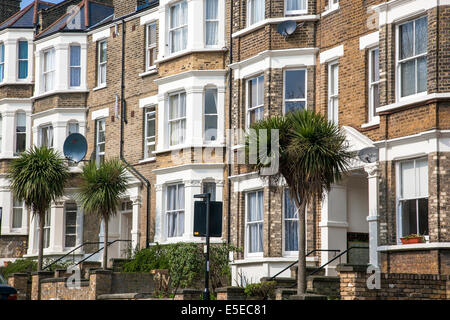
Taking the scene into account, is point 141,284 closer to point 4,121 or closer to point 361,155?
point 361,155

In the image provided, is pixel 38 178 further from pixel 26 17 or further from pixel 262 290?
pixel 262 290

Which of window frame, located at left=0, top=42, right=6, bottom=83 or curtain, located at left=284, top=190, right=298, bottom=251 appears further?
window frame, located at left=0, top=42, right=6, bottom=83

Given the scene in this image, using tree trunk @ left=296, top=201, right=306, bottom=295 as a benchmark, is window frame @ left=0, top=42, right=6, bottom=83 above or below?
above

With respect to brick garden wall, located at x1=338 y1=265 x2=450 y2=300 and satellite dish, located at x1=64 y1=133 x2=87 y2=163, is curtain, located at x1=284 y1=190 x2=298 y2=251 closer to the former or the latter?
brick garden wall, located at x1=338 y1=265 x2=450 y2=300

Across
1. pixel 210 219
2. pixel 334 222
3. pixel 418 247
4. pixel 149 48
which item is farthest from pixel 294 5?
pixel 418 247

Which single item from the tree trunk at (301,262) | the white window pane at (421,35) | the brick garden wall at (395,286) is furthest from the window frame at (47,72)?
the brick garden wall at (395,286)

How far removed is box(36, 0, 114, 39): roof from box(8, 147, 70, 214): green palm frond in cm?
657

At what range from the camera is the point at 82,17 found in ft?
122

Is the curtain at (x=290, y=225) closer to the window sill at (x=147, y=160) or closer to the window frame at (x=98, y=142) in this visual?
the window sill at (x=147, y=160)

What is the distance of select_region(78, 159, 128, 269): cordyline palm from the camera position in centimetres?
2995

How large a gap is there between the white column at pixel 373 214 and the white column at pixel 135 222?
1133 centimetres

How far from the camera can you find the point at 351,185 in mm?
25234

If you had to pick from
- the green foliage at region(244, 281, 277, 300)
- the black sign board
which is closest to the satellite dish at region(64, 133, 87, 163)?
the black sign board

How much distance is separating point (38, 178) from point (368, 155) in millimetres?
12876
